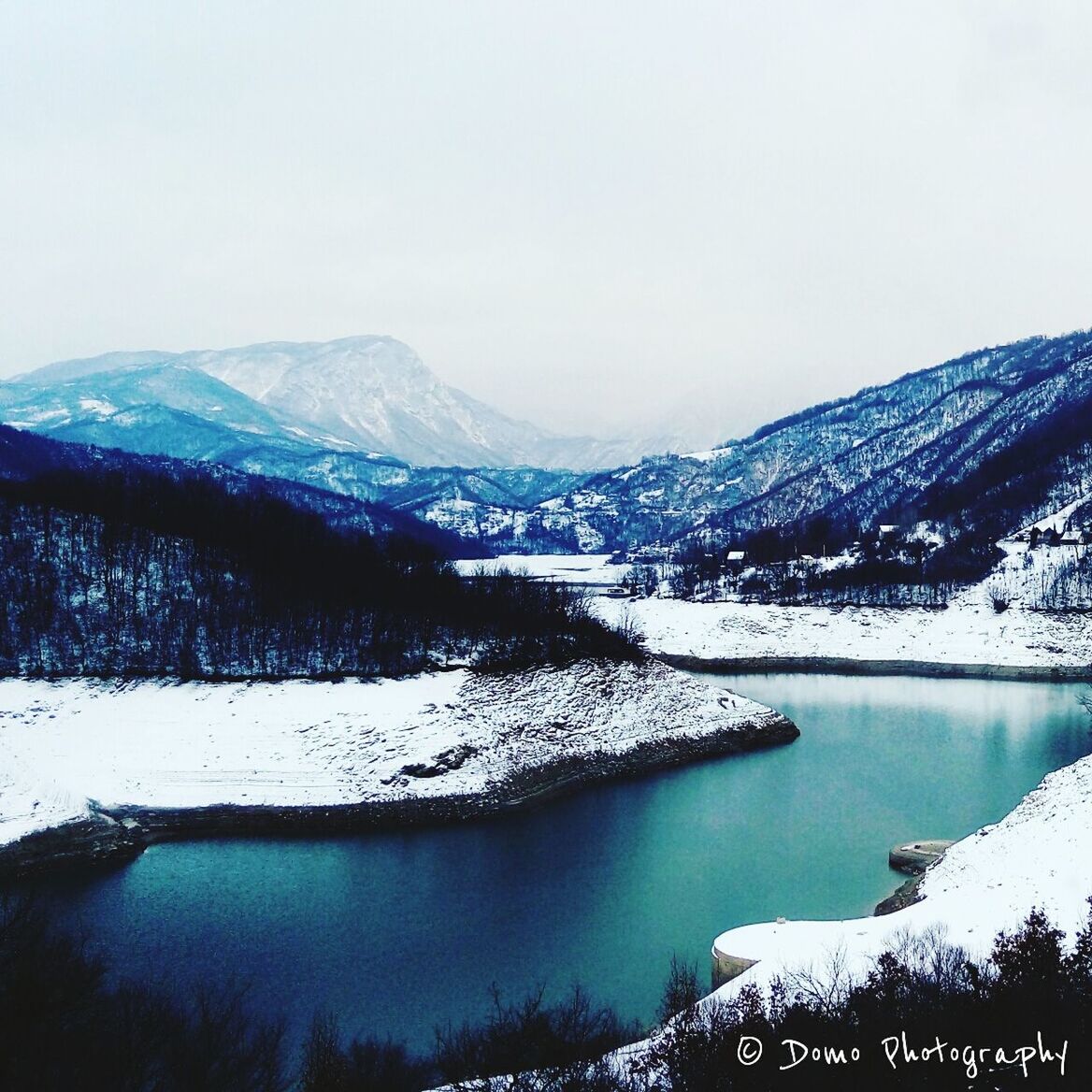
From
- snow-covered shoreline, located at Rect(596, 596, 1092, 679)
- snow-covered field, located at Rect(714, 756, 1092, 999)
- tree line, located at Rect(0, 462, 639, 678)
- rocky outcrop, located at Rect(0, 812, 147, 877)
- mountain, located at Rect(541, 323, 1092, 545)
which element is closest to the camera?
snow-covered field, located at Rect(714, 756, 1092, 999)

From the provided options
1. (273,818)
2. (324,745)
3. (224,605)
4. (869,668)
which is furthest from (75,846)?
(869,668)

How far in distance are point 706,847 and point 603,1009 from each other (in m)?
11.4

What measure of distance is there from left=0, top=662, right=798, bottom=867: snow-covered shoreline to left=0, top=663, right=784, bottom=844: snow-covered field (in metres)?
0.07

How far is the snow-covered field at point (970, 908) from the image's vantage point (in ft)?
56.8

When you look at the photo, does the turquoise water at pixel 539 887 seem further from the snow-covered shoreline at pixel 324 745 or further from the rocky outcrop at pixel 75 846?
the snow-covered shoreline at pixel 324 745

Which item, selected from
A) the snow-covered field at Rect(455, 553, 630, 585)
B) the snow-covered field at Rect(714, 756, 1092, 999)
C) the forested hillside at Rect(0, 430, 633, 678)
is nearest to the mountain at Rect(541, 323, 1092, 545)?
the snow-covered field at Rect(455, 553, 630, 585)

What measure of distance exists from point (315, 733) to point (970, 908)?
2471cm

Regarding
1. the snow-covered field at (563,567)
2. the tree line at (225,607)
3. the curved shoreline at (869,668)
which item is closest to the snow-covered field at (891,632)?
the curved shoreline at (869,668)

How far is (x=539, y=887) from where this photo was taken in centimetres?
2506

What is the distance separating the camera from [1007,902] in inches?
758

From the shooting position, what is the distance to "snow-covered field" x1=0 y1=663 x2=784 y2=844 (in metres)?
31.5

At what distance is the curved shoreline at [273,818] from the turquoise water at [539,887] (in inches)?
32.2

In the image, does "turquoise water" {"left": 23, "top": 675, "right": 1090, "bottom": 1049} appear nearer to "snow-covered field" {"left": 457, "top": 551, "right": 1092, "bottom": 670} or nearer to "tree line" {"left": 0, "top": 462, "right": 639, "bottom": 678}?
"tree line" {"left": 0, "top": 462, "right": 639, "bottom": 678}

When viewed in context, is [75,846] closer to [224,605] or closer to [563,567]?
[224,605]
